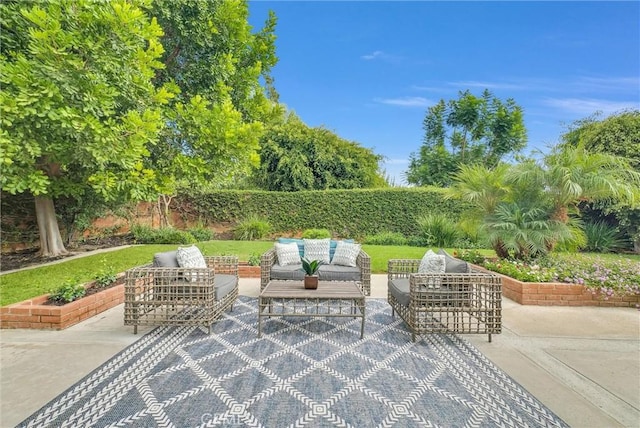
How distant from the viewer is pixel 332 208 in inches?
428

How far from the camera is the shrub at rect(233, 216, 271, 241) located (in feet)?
34.0

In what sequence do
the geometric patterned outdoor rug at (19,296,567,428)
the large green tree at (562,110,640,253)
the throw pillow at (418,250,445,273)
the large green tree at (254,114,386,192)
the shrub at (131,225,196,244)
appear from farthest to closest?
the large green tree at (254,114,386,192)
the shrub at (131,225,196,244)
the large green tree at (562,110,640,253)
the throw pillow at (418,250,445,273)
the geometric patterned outdoor rug at (19,296,567,428)

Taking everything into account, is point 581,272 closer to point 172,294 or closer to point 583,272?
point 583,272

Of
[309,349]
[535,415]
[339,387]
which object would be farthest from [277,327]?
[535,415]

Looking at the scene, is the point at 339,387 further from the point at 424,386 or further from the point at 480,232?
the point at 480,232

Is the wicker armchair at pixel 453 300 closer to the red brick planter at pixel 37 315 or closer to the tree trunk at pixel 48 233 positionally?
the red brick planter at pixel 37 315

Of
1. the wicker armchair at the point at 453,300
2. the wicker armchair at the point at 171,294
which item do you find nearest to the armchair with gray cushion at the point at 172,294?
the wicker armchair at the point at 171,294

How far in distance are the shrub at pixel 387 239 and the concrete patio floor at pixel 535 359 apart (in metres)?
5.53

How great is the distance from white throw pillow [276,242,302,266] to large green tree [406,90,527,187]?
13.5m

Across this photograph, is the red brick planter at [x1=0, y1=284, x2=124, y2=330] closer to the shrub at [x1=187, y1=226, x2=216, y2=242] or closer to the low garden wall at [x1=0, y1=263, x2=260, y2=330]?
the low garden wall at [x1=0, y1=263, x2=260, y2=330]

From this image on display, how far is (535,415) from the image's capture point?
2.05m

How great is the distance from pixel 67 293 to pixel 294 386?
3.16 metres

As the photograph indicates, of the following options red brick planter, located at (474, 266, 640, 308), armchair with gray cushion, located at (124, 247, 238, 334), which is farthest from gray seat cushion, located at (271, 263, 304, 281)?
red brick planter, located at (474, 266, 640, 308)

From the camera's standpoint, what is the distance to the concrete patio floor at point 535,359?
2.16 metres
